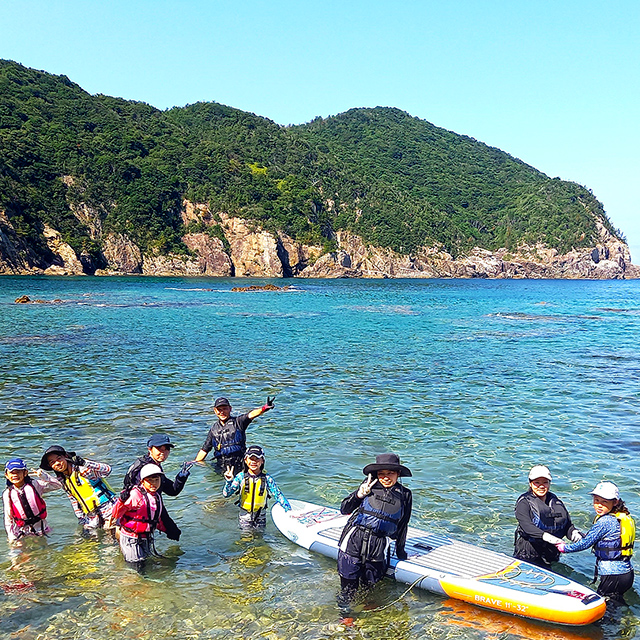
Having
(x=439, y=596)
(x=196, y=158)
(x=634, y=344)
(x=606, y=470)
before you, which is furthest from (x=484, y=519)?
(x=196, y=158)

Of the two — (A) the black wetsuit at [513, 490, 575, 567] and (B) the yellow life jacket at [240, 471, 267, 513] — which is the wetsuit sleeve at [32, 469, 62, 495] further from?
(A) the black wetsuit at [513, 490, 575, 567]

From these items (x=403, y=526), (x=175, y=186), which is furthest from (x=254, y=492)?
(x=175, y=186)

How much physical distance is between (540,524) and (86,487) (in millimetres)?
6328

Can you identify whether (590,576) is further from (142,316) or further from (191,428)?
(142,316)

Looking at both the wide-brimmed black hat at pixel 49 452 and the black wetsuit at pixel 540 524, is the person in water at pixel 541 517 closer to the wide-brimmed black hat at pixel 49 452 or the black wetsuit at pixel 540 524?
the black wetsuit at pixel 540 524

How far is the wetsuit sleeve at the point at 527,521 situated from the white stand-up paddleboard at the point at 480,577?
1.29 feet

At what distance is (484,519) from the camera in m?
9.46

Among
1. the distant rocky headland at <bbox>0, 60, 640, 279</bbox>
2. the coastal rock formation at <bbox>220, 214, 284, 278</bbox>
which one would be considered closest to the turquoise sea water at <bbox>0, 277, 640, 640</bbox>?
the distant rocky headland at <bbox>0, 60, 640, 279</bbox>

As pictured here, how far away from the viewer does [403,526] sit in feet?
22.8

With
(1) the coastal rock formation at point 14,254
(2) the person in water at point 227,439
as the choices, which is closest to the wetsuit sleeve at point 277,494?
(2) the person in water at point 227,439

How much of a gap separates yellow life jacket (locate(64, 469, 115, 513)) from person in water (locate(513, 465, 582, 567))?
5912 millimetres

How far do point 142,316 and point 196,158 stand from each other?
123 m

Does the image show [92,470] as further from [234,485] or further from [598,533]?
[598,533]

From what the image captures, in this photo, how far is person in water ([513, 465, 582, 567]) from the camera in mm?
7242
